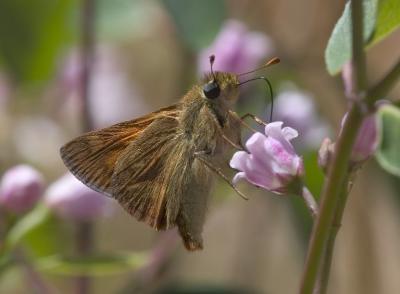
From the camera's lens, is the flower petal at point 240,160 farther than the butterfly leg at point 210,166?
No

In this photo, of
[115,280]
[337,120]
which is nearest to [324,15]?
[337,120]

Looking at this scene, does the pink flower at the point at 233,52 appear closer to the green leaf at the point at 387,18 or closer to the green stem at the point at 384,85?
the green leaf at the point at 387,18

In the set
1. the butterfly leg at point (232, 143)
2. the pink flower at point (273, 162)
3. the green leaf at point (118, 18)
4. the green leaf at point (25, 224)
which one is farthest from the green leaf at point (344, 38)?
the green leaf at point (118, 18)

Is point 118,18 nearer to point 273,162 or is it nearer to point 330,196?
point 273,162

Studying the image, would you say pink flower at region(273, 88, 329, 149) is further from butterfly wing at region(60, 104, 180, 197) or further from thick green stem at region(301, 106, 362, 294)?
thick green stem at region(301, 106, 362, 294)

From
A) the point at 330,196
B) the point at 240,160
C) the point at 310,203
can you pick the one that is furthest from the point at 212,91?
the point at 330,196

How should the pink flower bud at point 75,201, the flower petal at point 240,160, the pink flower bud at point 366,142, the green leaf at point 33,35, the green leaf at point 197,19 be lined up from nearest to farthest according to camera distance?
1. the pink flower bud at point 366,142
2. the flower petal at point 240,160
3. the pink flower bud at point 75,201
4. the green leaf at point 197,19
5. the green leaf at point 33,35
